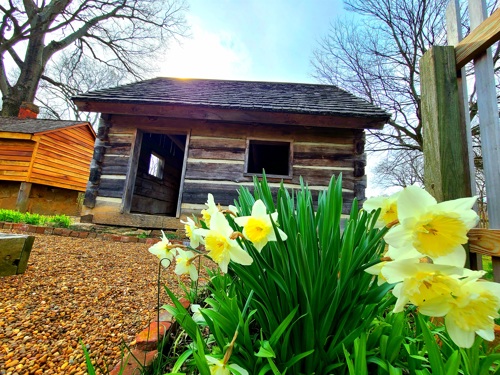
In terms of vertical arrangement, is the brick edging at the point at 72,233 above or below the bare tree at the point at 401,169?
below

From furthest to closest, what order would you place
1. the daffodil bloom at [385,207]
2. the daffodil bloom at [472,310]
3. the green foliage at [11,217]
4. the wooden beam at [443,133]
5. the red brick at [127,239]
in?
the green foliage at [11,217], the red brick at [127,239], the wooden beam at [443,133], the daffodil bloom at [385,207], the daffodil bloom at [472,310]

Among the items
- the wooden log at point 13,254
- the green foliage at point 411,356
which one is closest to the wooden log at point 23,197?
the wooden log at point 13,254

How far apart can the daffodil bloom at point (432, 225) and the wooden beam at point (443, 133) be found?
0.93m

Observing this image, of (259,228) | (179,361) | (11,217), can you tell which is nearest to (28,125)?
(11,217)

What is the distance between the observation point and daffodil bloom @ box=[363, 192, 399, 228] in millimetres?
650

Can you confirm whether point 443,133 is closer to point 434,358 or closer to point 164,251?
point 434,358

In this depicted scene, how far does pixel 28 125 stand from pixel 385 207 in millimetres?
12176

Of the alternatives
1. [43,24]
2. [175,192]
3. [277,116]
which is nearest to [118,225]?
[277,116]

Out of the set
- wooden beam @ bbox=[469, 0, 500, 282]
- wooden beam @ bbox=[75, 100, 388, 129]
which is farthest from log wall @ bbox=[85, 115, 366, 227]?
wooden beam @ bbox=[469, 0, 500, 282]

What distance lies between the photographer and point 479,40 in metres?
1.09

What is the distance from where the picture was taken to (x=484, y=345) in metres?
0.80

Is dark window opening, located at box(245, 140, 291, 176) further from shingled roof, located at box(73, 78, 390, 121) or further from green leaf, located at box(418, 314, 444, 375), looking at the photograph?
green leaf, located at box(418, 314, 444, 375)

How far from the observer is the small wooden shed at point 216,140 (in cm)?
428

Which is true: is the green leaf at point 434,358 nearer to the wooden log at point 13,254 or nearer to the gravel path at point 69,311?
the gravel path at point 69,311
